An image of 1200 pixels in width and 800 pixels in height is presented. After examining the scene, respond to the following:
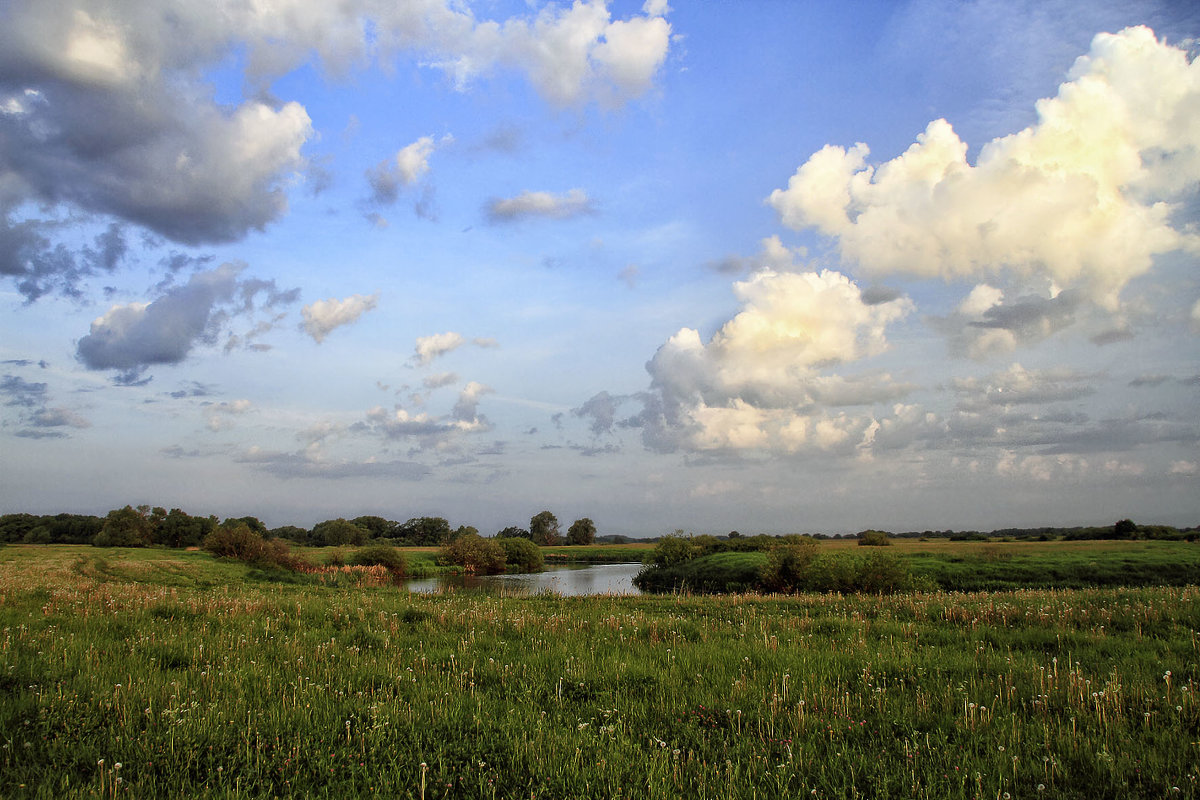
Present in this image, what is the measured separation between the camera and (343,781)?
5.04 metres

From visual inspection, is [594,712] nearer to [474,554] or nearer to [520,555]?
[474,554]

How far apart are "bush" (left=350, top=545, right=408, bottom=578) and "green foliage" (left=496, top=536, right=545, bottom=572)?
2526 centimetres

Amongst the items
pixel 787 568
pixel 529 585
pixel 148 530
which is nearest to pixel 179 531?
pixel 148 530

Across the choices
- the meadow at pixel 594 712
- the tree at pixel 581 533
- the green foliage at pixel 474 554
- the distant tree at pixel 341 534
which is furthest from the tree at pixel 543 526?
the meadow at pixel 594 712

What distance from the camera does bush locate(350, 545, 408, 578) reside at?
68.1 meters

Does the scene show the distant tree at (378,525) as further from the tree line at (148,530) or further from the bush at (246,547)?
the bush at (246,547)

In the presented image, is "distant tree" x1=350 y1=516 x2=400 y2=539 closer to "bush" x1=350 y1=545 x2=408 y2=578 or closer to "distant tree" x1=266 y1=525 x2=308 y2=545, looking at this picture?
"distant tree" x1=266 y1=525 x2=308 y2=545

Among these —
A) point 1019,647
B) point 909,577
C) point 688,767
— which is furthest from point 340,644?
point 909,577

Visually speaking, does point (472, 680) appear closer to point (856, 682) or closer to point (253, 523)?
point (856, 682)

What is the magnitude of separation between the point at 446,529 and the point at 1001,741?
169 metres

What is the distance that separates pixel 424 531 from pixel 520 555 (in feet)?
266

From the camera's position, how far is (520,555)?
9488 cm

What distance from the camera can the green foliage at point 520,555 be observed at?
9350 cm

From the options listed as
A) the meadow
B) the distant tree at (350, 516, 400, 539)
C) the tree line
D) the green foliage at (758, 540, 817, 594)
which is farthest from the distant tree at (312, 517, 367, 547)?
the meadow
